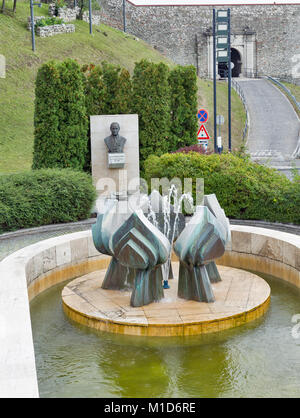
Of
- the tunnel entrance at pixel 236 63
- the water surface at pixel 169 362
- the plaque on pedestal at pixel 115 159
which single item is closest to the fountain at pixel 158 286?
the water surface at pixel 169 362

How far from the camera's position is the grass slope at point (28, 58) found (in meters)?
22.4

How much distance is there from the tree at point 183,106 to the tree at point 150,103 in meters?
0.51

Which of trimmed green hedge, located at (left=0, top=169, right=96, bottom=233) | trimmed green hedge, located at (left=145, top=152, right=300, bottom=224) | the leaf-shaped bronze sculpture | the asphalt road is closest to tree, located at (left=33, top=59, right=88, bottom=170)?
trimmed green hedge, located at (left=0, top=169, right=96, bottom=233)

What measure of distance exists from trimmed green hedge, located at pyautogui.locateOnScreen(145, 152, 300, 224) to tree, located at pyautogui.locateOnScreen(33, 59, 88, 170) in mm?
3115

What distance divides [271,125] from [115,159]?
1894 cm

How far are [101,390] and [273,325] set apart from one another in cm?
226

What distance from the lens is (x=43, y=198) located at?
1048 cm

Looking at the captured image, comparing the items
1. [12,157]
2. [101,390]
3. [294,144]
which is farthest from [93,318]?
[294,144]

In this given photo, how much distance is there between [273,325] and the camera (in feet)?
19.6

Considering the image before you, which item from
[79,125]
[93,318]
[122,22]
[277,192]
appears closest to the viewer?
[93,318]

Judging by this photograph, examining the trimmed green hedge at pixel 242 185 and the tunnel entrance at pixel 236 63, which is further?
the tunnel entrance at pixel 236 63

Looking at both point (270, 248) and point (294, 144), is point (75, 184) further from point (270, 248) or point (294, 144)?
point (294, 144)

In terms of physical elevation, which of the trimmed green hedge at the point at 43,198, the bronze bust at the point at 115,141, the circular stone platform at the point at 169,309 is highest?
the bronze bust at the point at 115,141

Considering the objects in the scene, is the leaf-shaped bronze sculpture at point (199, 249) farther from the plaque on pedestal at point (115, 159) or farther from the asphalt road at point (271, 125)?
the asphalt road at point (271, 125)
